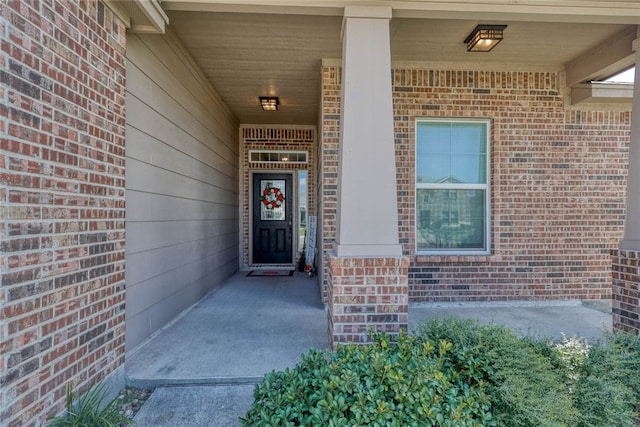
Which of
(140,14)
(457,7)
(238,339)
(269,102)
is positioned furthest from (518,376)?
(269,102)

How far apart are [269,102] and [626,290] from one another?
5.03 m

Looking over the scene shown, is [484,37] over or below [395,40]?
below

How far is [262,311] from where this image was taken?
13.2 ft

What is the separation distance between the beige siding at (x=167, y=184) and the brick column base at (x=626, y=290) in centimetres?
425

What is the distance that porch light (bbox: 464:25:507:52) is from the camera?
3395 millimetres

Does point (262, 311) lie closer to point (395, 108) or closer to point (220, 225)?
point (220, 225)

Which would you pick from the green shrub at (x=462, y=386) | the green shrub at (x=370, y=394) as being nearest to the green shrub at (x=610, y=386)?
the green shrub at (x=462, y=386)

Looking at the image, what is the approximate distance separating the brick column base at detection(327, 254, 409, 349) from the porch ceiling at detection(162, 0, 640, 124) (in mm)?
2019

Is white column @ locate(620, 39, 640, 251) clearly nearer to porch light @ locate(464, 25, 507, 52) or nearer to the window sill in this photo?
porch light @ locate(464, 25, 507, 52)

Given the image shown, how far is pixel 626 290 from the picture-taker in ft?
9.75

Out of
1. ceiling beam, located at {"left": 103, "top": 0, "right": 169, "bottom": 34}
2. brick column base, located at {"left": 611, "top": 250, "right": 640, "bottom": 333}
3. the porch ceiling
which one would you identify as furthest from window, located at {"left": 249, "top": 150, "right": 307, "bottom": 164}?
brick column base, located at {"left": 611, "top": 250, "right": 640, "bottom": 333}

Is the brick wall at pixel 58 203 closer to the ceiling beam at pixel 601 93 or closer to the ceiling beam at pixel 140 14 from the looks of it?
the ceiling beam at pixel 140 14

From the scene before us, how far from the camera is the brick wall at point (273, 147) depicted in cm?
714

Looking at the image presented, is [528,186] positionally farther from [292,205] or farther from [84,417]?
[84,417]
